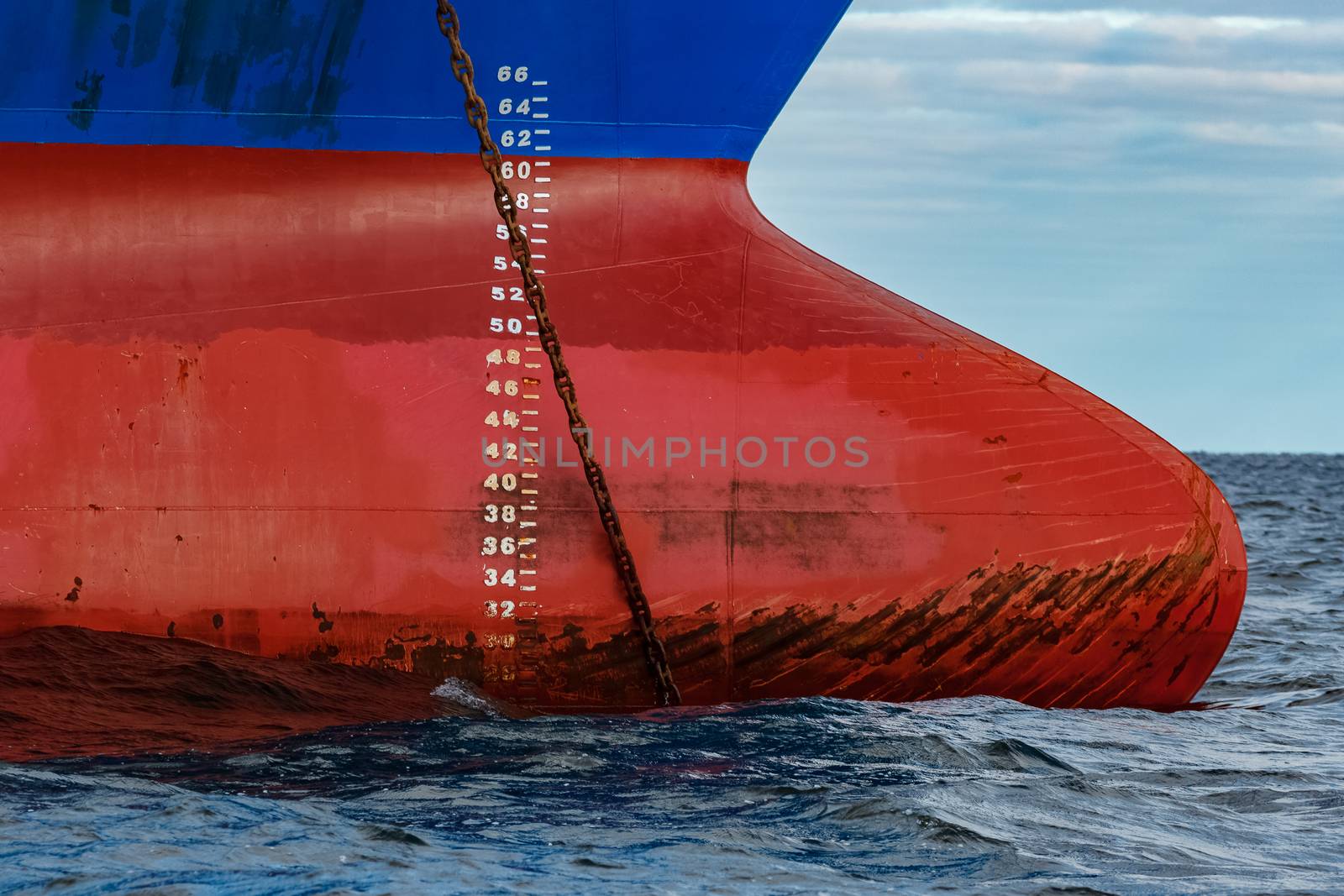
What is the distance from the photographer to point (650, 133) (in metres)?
6.45

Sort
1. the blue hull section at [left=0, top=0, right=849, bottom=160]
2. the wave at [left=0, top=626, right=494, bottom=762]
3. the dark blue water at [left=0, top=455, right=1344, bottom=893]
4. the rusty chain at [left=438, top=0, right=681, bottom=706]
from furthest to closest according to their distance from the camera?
1. the blue hull section at [left=0, top=0, right=849, bottom=160]
2. the rusty chain at [left=438, top=0, right=681, bottom=706]
3. the wave at [left=0, top=626, right=494, bottom=762]
4. the dark blue water at [left=0, top=455, right=1344, bottom=893]

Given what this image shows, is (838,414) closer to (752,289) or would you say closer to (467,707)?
(752,289)

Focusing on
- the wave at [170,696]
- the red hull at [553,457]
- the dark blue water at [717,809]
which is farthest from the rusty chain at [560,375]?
the wave at [170,696]

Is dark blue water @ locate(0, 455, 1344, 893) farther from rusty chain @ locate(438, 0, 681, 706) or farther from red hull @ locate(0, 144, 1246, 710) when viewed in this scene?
red hull @ locate(0, 144, 1246, 710)

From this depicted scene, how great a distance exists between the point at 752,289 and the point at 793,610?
1.40 meters

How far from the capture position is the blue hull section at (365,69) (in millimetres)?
5898

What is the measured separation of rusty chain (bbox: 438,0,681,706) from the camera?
5641 mm

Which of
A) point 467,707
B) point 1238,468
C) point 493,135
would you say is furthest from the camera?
point 1238,468

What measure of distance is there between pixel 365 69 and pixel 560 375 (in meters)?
1.56

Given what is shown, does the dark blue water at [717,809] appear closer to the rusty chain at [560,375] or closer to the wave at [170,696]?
the wave at [170,696]

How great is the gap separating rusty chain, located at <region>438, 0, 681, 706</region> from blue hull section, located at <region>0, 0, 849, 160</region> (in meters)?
0.29

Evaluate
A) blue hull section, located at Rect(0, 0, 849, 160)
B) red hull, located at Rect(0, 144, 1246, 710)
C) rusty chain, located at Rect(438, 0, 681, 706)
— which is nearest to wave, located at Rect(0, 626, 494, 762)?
red hull, located at Rect(0, 144, 1246, 710)

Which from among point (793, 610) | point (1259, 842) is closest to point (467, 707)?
point (793, 610)

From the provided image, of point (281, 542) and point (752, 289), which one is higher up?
point (752, 289)
